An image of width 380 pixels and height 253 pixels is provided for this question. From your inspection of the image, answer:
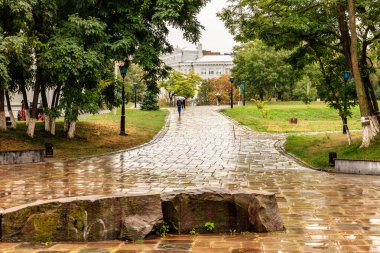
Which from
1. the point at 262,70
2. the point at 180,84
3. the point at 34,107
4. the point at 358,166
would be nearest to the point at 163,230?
the point at 358,166

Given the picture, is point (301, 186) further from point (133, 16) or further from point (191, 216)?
point (133, 16)

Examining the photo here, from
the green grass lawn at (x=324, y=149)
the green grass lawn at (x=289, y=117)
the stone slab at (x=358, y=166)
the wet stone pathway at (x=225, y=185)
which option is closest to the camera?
the wet stone pathway at (x=225, y=185)

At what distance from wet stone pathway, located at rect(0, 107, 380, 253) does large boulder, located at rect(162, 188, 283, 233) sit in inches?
10.1

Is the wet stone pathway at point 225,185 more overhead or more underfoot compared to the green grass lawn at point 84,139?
more underfoot

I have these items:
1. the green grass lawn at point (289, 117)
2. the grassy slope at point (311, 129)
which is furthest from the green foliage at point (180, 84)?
the grassy slope at point (311, 129)

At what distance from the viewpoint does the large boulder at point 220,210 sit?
770 cm

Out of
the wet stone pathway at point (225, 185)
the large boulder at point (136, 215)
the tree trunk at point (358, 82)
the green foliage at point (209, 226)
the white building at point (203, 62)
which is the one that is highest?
the white building at point (203, 62)

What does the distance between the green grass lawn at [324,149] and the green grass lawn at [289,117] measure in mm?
7587

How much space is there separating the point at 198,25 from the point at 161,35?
208 centimetres

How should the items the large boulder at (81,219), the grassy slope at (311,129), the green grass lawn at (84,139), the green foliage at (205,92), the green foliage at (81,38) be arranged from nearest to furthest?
1. the large boulder at (81,219)
2. the grassy slope at (311,129)
3. the green foliage at (81,38)
4. the green grass lawn at (84,139)
5. the green foliage at (205,92)

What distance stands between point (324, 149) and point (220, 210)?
1373 centimetres

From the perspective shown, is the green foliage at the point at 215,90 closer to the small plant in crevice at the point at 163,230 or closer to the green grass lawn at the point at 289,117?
the green grass lawn at the point at 289,117

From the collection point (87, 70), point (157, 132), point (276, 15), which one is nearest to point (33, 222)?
point (87, 70)

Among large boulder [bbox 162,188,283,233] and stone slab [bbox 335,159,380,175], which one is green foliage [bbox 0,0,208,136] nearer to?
stone slab [bbox 335,159,380,175]
